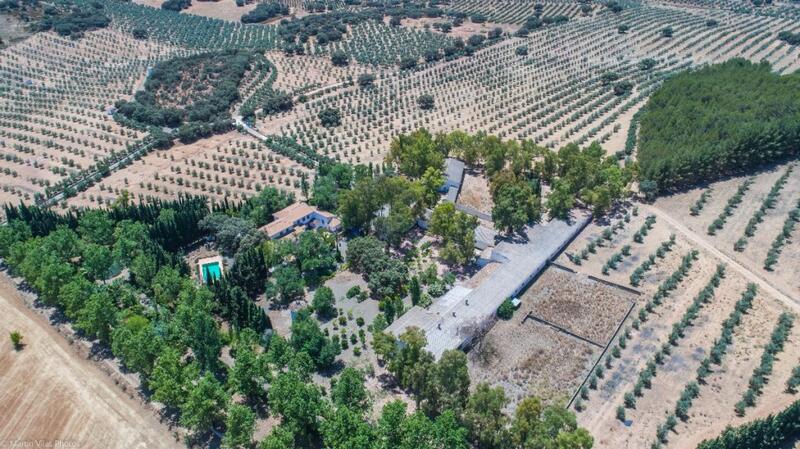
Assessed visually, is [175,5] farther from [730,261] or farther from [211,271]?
[730,261]

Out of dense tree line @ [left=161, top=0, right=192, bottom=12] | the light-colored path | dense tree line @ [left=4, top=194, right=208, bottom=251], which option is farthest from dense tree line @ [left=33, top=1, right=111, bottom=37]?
the light-colored path

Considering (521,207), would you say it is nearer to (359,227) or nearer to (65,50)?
(359,227)

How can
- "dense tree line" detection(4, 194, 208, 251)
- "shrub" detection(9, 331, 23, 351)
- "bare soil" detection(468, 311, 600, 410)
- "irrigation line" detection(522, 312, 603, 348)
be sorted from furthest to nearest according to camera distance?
"dense tree line" detection(4, 194, 208, 251), "irrigation line" detection(522, 312, 603, 348), "shrub" detection(9, 331, 23, 351), "bare soil" detection(468, 311, 600, 410)

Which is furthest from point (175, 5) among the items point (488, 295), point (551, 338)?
point (551, 338)

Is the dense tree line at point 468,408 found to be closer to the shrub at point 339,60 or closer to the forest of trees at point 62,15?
the shrub at point 339,60

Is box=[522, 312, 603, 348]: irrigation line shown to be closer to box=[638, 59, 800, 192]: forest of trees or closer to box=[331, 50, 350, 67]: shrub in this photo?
box=[638, 59, 800, 192]: forest of trees

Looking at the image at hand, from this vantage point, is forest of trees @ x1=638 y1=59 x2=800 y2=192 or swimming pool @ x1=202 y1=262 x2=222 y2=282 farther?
forest of trees @ x1=638 y1=59 x2=800 y2=192
